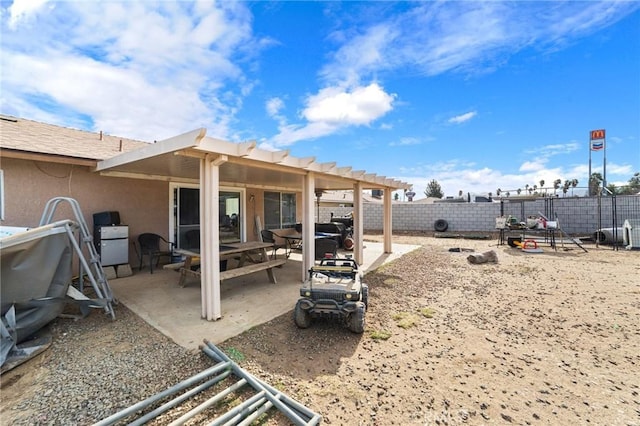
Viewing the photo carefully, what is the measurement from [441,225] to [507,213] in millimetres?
3444

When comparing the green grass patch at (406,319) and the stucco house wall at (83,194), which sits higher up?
the stucco house wall at (83,194)

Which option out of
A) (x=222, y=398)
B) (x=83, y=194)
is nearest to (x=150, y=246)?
(x=83, y=194)

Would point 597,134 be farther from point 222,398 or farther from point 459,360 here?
point 222,398

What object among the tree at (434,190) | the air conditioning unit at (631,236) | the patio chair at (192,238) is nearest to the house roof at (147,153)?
the patio chair at (192,238)

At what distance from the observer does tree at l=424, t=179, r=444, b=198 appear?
48500 millimetres

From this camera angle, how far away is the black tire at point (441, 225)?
1606cm

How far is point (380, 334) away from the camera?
3.54 m

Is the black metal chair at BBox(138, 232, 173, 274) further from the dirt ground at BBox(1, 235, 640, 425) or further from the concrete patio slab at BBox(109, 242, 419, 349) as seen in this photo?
the dirt ground at BBox(1, 235, 640, 425)

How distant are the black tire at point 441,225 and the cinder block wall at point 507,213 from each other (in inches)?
8.2

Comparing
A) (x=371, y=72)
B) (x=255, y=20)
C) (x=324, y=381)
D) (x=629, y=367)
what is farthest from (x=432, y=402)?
(x=371, y=72)

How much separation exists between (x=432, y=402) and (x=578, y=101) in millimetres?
16779

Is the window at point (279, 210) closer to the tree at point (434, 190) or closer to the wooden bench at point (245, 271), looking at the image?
the wooden bench at point (245, 271)

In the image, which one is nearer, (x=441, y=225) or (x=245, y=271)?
(x=245, y=271)

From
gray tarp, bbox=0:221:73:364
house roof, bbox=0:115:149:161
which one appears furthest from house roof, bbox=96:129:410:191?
gray tarp, bbox=0:221:73:364
